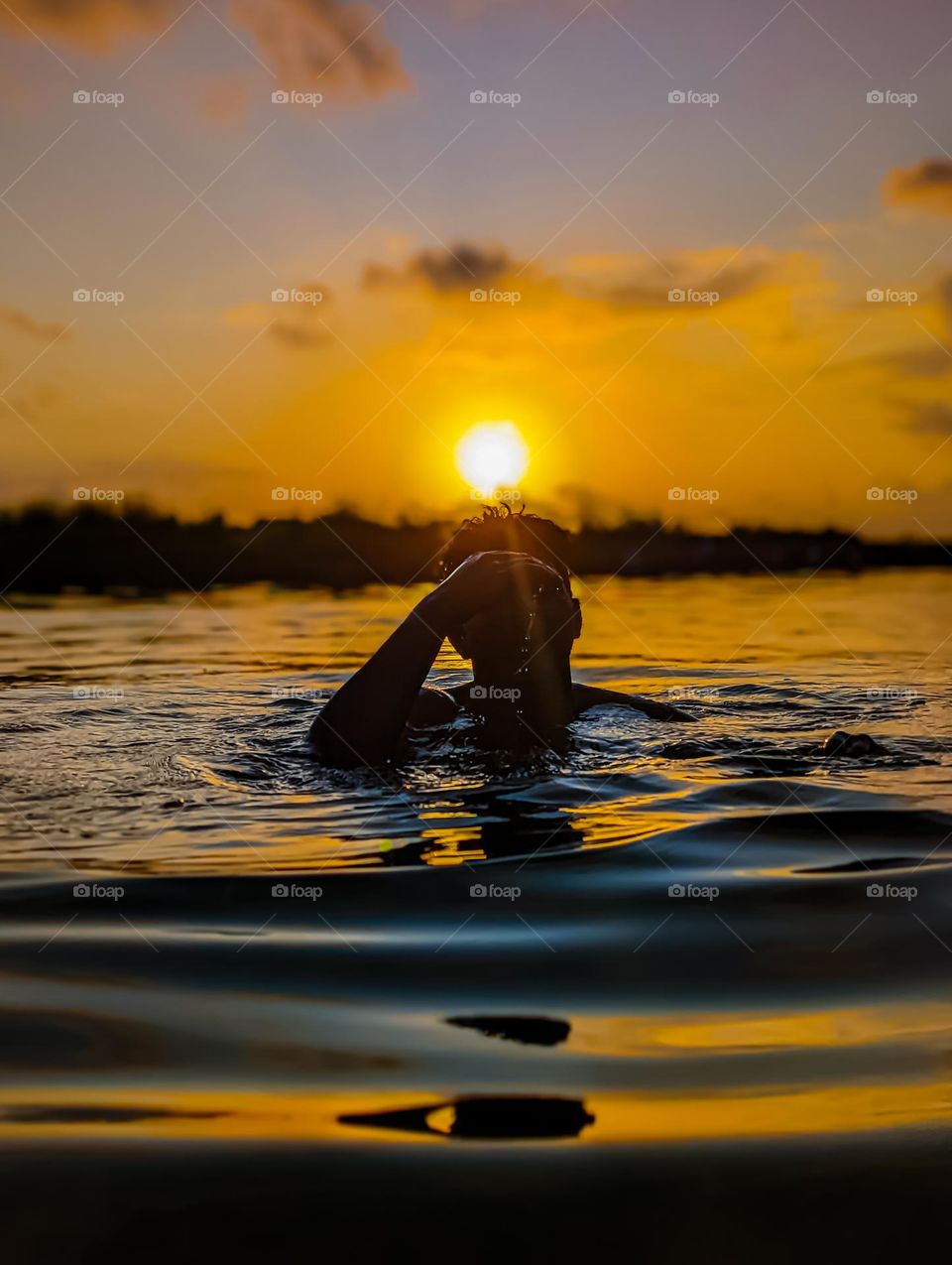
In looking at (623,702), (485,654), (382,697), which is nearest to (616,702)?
(623,702)

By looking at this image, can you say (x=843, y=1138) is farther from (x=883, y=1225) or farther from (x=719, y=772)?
(x=719, y=772)

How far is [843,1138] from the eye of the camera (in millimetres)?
2275

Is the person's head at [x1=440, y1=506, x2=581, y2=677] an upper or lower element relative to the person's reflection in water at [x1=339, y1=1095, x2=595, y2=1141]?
upper

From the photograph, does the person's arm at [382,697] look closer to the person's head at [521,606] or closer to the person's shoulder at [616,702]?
the person's head at [521,606]

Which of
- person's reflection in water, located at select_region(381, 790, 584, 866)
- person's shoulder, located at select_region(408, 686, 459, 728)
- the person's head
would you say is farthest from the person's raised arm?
person's shoulder, located at select_region(408, 686, 459, 728)

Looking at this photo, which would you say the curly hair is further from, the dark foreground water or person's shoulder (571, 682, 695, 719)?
the dark foreground water

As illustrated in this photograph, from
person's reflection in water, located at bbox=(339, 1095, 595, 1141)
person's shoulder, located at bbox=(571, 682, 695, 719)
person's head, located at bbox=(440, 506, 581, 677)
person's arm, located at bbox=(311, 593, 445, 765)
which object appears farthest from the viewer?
person's shoulder, located at bbox=(571, 682, 695, 719)

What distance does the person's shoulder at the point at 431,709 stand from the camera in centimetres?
669

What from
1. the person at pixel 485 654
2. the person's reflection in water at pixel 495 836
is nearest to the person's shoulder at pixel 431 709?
the person at pixel 485 654

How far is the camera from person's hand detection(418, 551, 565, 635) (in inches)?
220

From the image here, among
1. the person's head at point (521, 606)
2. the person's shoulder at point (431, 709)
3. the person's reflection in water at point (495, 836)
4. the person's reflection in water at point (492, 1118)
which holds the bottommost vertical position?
the person's reflection in water at point (492, 1118)

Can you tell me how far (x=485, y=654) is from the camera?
6.12 meters

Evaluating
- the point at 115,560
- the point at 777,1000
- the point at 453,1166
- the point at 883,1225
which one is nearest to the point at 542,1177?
the point at 453,1166

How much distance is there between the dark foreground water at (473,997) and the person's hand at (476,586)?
0.78 metres
